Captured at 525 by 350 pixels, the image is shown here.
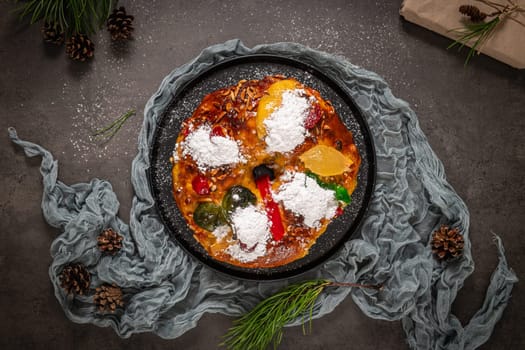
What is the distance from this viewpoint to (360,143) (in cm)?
159

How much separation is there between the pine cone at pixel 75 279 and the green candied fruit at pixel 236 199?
59 cm

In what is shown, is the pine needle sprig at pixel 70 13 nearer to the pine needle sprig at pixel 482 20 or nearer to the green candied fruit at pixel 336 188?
the green candied fruit at pixel 336 188

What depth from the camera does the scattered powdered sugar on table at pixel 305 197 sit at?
→ 151cm

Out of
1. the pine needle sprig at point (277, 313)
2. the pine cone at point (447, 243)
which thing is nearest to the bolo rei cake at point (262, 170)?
the pine needle sprig at point (277, 313)

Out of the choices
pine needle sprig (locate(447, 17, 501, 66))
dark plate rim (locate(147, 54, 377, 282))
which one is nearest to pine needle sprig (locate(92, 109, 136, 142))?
dark plate rim (locate(147, 54, 377, 282))

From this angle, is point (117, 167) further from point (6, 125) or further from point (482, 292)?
point (482, 292)

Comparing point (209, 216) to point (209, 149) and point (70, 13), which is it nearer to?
point (209, 149)

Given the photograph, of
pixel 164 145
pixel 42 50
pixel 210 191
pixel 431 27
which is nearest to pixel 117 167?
pixel 164 145

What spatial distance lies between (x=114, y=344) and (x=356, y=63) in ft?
4.82

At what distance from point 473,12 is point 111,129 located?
1420 mm

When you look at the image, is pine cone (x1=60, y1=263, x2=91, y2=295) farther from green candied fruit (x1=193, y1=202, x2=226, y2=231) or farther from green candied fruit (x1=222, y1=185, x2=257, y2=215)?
green candied fruit (x1=222, y1=185, x2=257, y2=215)

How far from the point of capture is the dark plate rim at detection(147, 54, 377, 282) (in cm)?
158

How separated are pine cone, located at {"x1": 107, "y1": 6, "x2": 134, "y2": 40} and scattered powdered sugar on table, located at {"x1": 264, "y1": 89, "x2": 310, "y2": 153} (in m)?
0.68

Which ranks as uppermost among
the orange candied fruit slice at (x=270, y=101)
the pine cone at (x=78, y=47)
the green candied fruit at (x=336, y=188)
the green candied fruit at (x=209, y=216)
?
the orange candied fruit slice at (x=270, y=101)
